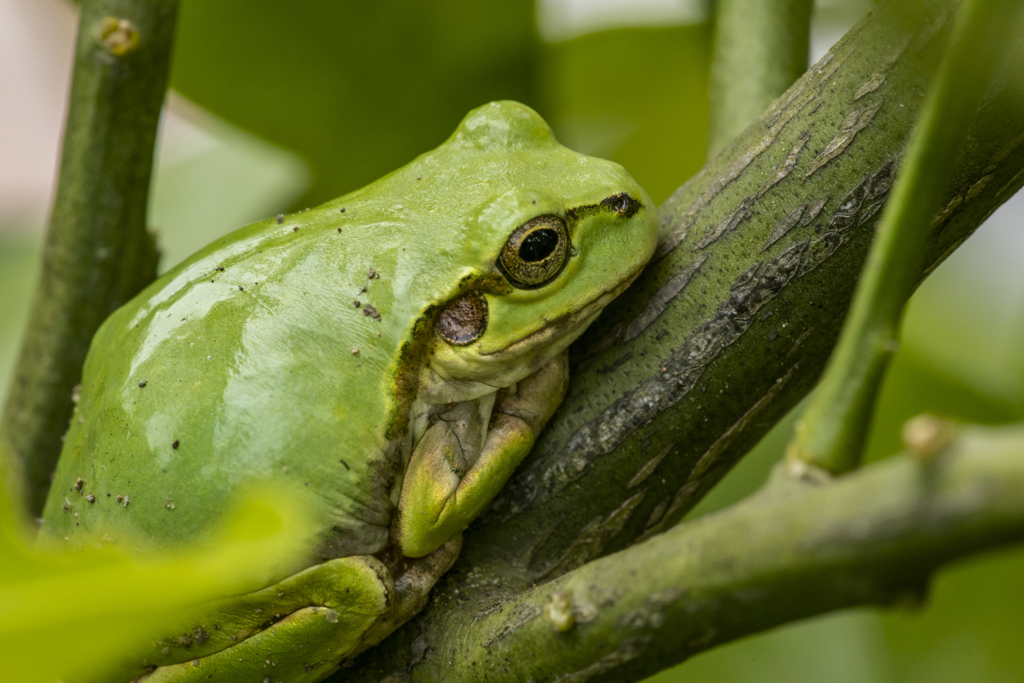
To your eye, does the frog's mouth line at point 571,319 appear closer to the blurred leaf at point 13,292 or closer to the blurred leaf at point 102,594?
the blurred leaf at point 102,594

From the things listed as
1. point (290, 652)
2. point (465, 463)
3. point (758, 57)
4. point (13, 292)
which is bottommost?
point (290, 652)

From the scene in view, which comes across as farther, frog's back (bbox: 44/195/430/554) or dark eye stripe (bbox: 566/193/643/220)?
dark eye stripe (bbox: 566/193/643/220)

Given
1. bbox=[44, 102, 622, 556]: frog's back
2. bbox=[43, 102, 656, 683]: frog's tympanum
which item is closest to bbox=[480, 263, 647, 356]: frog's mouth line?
bbox=[43, 102, 656, 683]: frog's tympanum

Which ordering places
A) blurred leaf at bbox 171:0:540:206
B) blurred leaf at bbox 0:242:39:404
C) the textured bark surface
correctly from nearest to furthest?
the textured bark surface → blurred leaf at bbox 171:0:540:206 → blurred leaf at bbox 0:242:39:404

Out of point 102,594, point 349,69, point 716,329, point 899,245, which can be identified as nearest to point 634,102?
point 349,69

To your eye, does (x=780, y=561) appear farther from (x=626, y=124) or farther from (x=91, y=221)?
(x=626, y=124)

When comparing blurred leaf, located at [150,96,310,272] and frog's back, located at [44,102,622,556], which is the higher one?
blurred leaf, located at [150,96,310,272]

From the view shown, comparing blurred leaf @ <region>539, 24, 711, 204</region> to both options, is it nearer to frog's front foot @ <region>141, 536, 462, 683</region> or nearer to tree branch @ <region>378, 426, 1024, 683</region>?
frog's front foot @ <region>141, 536, 462, 683</region>
